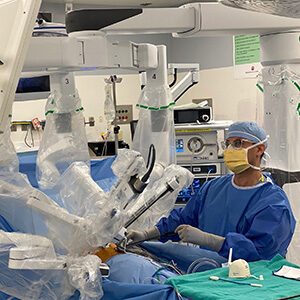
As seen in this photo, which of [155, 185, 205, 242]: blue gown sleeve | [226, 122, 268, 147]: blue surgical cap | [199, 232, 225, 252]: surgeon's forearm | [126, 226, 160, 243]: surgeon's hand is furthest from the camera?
[155, 185, 205, 242]: blue gown sleeve

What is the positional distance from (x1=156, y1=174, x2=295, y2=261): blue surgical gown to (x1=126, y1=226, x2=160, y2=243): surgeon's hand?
0.21 feet

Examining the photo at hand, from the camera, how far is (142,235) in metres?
2.66

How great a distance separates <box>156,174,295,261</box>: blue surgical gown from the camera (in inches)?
93.0

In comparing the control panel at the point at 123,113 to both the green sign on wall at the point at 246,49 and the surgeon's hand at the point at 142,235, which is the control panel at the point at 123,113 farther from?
the surgeon's hand at the point at 142,235

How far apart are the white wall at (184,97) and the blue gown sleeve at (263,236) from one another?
4.03m

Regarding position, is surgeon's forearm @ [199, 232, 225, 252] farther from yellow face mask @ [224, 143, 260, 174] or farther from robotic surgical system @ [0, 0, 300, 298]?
yellow face mask @ [224, 143, 260, 174]

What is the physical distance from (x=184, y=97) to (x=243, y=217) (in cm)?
494

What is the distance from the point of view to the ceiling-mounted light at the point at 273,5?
5.16 feet

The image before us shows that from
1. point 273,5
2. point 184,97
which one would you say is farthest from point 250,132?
point 184,97

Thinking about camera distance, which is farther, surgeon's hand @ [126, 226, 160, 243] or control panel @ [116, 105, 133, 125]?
control panel @ [116, 105, 133, 125]

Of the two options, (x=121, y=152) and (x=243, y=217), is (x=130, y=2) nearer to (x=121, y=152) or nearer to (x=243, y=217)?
(x=243, y=217)

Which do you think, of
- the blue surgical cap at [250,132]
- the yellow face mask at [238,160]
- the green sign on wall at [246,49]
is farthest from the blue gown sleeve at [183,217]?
the green sign on wall at [246,49]

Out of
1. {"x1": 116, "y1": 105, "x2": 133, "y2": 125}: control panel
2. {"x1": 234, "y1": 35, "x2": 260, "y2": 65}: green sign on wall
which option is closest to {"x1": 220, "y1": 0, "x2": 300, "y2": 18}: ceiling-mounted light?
{"x1": 234, "y1": 35, "x2": 260, "y2": 65}: green sign on wall

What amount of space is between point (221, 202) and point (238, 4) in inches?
50.5
